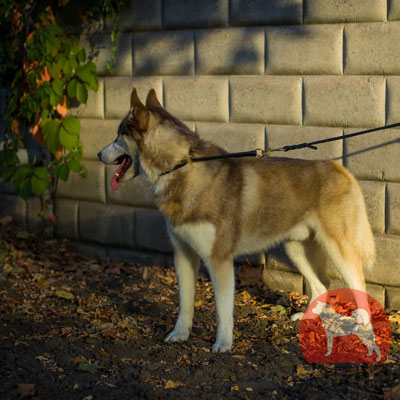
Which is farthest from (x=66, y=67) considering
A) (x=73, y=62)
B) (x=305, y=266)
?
(x=305, y=266)

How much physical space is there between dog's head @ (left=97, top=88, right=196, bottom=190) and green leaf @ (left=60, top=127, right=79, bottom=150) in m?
2.06

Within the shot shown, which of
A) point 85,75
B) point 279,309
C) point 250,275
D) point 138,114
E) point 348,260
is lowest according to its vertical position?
point 279,309

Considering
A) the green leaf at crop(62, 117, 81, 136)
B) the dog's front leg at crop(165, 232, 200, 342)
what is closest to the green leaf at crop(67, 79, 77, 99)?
the green leaf at crop(62, 117, 81, 136)

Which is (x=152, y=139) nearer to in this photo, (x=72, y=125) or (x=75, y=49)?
(x=72, y=125)

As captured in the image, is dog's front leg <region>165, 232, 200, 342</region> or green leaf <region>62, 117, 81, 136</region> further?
green leaf <region>62, 117, 81, 136</region>

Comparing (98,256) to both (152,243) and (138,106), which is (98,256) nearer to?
(152,243)

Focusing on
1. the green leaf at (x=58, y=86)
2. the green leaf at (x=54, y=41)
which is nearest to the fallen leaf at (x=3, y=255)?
the green leaf at (x=58, y=86)

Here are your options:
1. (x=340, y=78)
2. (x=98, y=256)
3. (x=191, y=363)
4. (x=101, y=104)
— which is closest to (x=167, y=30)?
(x=101, y=104)

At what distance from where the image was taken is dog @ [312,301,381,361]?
3.88 m

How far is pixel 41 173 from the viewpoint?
6043 mm

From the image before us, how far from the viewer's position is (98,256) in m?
6.18

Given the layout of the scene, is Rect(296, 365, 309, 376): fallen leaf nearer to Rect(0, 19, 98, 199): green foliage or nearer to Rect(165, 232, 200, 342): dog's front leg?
Rect(165, 232, 200, 342): dog's front leg

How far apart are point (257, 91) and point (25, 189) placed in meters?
2.52
